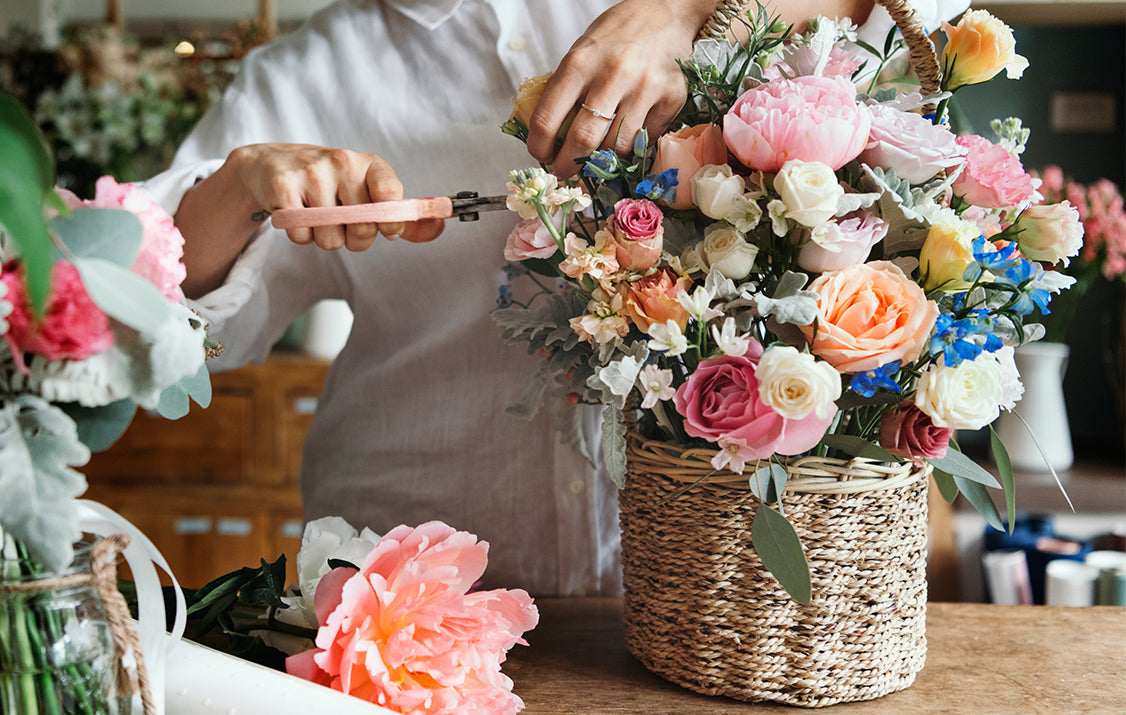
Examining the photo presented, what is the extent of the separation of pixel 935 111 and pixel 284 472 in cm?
200

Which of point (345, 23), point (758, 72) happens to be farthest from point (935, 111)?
point (345, 23)

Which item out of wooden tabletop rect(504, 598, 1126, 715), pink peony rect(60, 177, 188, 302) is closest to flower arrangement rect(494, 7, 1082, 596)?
wooden tabletop rect(504, 598, 1126, 715)

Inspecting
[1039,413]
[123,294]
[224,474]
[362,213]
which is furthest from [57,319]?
[224,474]

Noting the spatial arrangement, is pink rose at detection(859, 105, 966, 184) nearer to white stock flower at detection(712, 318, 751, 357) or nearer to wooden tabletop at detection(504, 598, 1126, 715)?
white stock flower at detection(712, 318, 751, 357)

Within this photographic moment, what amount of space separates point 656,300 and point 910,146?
0.17 m

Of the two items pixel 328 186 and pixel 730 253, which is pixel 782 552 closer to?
pixel 730 253

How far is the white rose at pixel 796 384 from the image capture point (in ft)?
1.53

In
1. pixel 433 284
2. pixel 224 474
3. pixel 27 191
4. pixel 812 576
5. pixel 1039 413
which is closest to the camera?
pixel 27 191

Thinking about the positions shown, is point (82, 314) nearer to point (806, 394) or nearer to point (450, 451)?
point (806, 394)

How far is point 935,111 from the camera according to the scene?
1.96 ft

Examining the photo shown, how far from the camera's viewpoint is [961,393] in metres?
0.50

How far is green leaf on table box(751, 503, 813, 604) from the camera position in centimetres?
51

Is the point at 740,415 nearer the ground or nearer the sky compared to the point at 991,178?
nearer the ground

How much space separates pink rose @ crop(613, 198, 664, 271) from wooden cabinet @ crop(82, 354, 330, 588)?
186 cm
